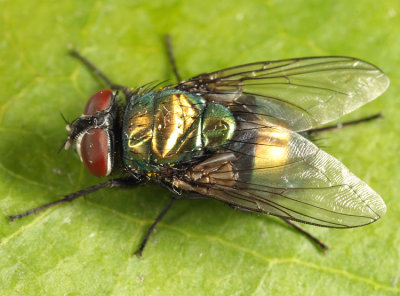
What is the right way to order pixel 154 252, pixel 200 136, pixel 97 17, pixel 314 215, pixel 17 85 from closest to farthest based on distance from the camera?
pixel 314 215 < pixel 200 136 < pixel 154 252 < pixel 17 85 < pixel 97 17

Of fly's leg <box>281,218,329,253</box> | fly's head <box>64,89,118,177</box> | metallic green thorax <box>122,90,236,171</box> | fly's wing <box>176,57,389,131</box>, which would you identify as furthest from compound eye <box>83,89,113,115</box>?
fly's leg <box>281,218,329,253</box>

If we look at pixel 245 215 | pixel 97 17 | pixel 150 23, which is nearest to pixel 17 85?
pixel 97 17

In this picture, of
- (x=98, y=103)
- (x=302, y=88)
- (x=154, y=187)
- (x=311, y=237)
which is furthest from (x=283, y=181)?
(x=98, y=103)

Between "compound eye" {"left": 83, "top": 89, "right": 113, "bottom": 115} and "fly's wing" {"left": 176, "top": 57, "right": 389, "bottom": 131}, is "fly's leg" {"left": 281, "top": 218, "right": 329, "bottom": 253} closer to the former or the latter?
"fly's wing" {"left": 176, "top": 57, "right": 389, "bottom": 131}

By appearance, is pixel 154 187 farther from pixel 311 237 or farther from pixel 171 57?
pixel 311 237

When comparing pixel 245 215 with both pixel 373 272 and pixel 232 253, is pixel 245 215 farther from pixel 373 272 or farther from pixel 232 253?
pixel 373 272
